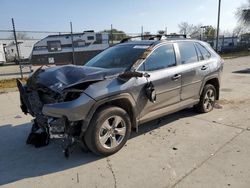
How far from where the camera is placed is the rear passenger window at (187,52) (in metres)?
5.54

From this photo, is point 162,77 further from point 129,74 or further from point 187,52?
point 187,52

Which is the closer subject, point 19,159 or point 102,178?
point 102,178

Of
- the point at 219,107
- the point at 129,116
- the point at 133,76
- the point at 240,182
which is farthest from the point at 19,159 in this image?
the point at 219,107

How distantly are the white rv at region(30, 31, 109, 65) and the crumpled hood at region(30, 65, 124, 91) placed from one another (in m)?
16.7

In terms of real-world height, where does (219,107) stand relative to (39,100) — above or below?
below

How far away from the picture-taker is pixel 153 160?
4105 millimetres

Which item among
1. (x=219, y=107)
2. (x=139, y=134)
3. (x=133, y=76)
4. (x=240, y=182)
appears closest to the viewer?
(x=240, y=182)

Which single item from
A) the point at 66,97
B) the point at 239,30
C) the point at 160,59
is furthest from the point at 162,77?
the point at 239,30

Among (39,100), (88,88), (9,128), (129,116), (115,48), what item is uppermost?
(115,48)

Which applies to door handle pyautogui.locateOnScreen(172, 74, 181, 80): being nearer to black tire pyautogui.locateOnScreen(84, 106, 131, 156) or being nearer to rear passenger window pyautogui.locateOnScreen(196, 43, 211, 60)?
rear passenger window pyautogui.locateOnScreen(196, 43, 211, 60)

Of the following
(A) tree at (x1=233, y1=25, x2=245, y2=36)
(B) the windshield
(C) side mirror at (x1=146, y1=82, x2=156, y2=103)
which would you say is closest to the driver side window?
(B) the windshield

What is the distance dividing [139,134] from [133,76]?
4.52 ft

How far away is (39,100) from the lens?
447 centimetres

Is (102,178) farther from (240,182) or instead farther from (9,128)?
(9,128)
